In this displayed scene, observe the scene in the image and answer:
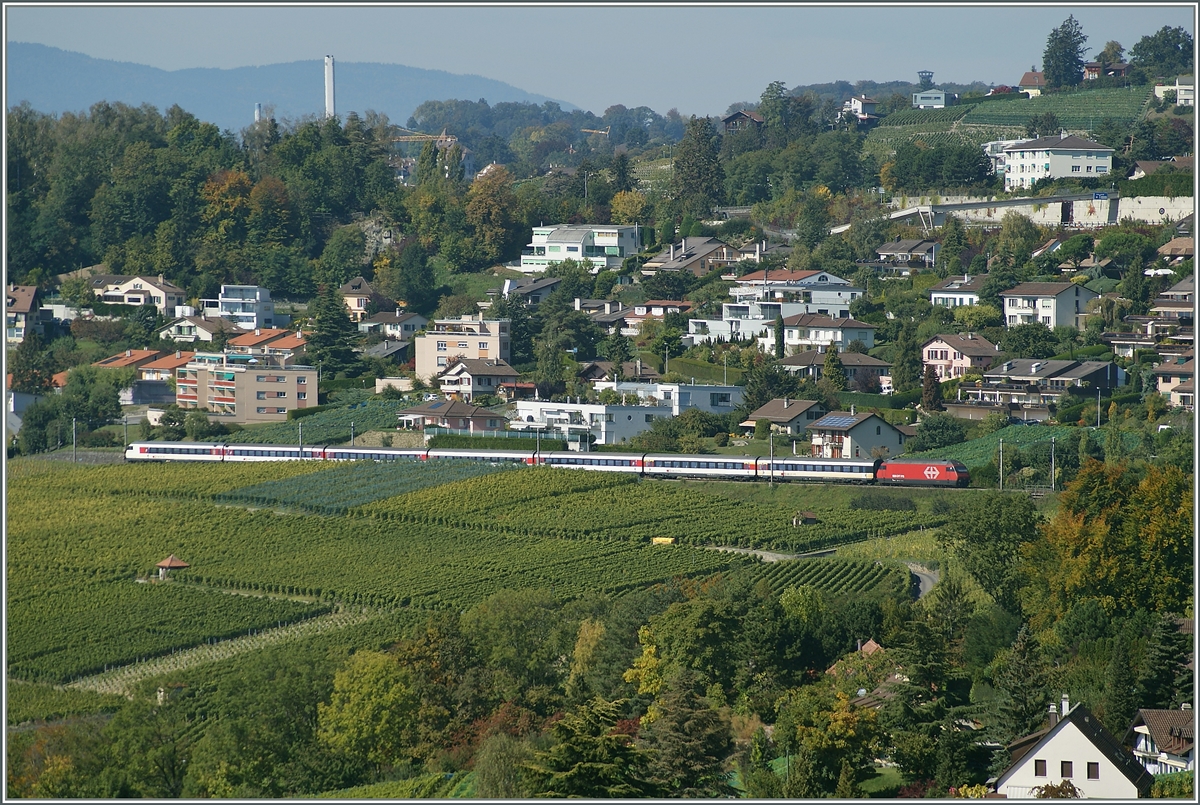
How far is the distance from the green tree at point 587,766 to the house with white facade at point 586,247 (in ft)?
128

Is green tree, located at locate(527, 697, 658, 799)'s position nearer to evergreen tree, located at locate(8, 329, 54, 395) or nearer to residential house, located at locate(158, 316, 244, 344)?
evergreen tree, located at locate(8, 329, 54, 395)

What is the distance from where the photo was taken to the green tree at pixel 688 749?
2005cm

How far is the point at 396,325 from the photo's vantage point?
51625 millimetres

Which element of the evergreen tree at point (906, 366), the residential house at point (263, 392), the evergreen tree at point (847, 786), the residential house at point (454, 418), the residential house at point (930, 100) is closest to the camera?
the evergreen tree at point (847, 786)

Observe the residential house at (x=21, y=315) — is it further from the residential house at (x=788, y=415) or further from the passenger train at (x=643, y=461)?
the residential house at (x=788, y=415)

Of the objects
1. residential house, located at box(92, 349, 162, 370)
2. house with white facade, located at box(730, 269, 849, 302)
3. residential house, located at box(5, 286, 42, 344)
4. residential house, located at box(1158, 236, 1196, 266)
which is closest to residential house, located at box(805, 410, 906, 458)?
house with white facade, located at box(730, 269, 849, 302)

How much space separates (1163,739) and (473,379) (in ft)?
91.6

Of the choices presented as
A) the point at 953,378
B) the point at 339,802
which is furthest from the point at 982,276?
the point at 339,802

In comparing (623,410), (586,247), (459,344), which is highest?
(586,247)

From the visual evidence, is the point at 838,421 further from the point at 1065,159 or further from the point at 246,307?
the point at 246,307

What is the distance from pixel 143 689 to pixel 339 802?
23.0 ft

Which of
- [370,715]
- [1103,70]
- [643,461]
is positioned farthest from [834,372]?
[1103,70]

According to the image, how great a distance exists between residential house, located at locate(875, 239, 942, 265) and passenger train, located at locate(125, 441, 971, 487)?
15.3 metres

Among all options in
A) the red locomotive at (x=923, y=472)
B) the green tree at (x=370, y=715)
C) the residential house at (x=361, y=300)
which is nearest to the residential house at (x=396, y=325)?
the residential house at (x=361, y=300)
